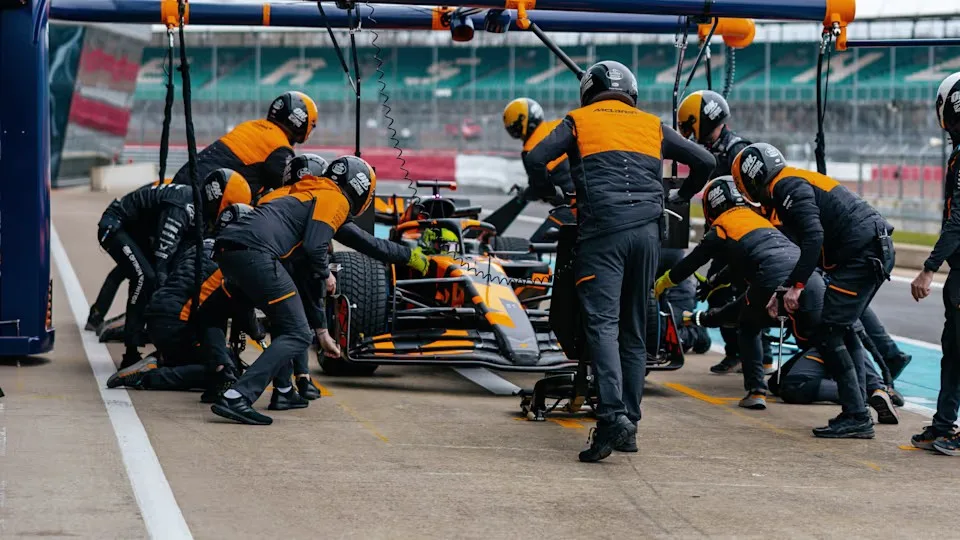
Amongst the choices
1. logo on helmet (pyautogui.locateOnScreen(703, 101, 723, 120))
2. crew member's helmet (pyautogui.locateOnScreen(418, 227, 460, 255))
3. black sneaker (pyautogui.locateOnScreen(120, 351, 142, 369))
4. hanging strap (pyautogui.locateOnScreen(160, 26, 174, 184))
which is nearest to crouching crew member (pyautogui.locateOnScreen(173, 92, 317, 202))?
hanging strap (pyautogui.locateOnScreen(160, 26, 174, 184))

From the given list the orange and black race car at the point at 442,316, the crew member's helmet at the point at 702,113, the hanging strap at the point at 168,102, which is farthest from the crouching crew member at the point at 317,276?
the crew member's helmet at the point at 702,113

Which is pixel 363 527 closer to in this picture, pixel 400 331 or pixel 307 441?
pixel 307 441

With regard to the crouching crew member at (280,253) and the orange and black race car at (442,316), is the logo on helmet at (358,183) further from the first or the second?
the orange and black race car at (442,316)

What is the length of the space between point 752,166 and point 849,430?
5.33ft

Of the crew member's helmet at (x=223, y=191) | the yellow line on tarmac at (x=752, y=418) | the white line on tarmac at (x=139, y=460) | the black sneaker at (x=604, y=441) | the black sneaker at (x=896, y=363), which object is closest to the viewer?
the white line on tarmac at (x=139, y=460)

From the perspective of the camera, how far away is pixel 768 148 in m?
8.35

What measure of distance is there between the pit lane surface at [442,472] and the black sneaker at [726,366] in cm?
151

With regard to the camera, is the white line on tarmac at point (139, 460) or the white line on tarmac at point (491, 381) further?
the white line on tarmac at point (491, 381)

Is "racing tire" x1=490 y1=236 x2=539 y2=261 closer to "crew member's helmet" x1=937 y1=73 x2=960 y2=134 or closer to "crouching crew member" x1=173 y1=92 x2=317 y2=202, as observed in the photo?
"crouching crew member" x1=173 y1=92 x2=317 y2=202

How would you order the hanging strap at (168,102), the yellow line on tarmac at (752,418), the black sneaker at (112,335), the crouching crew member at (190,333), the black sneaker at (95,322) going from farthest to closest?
the black sneaker at (95,322) < the black sneaker at (112,335) < the hanging strap at (168,102) < the crouching crew member at (190,333) < the yellow line on tarmac at (752,418)

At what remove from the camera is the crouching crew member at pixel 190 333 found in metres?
8.52

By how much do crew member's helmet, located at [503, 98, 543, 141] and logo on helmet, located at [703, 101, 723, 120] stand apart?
8.01 ft

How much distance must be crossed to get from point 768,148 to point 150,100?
4728 cm

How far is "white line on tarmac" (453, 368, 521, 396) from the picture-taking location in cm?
960
